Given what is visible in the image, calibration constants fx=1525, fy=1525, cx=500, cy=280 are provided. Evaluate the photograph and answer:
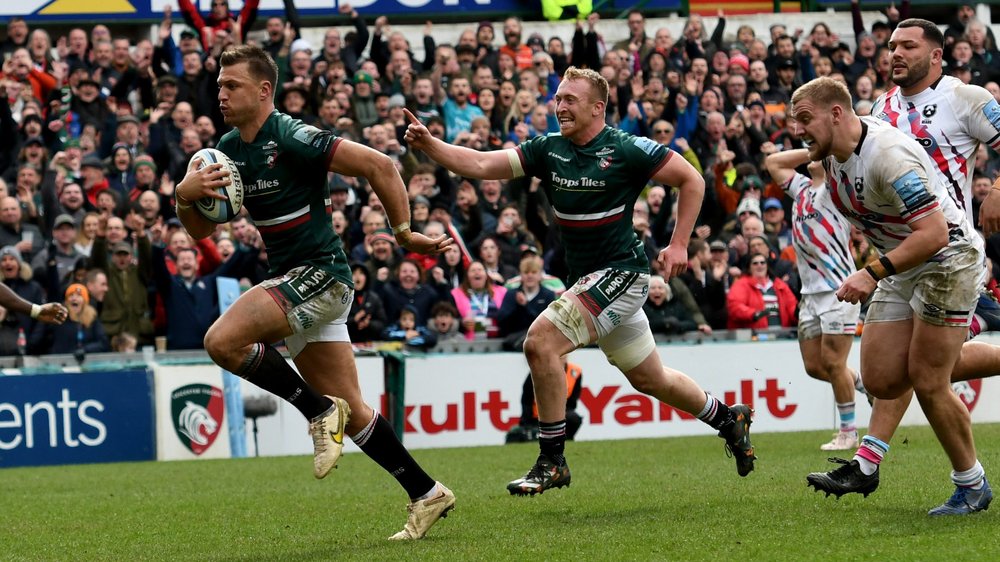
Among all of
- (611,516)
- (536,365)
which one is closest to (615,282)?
(536,365)

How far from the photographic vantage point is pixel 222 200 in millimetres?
7727

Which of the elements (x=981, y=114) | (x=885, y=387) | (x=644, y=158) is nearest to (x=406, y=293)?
(x=644, y=158)

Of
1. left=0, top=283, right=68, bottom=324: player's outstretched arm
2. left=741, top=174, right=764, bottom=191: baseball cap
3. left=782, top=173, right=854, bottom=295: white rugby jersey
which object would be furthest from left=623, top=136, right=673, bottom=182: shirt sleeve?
left=741, top=174, right=764, bottom=191: baseball cap

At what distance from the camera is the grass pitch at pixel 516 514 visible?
719 centimetres

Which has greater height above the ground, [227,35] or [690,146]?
[227,35]

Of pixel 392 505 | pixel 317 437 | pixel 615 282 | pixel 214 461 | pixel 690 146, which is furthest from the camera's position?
pixel 690 146

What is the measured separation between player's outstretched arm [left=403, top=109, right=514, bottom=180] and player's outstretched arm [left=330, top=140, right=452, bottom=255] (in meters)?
0.90

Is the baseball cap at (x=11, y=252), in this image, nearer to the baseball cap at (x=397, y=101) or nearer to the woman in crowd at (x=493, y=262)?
the woman in crowd at (x=493, y=262)

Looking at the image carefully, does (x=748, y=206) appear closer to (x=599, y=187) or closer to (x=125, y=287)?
(x=125, y=287)

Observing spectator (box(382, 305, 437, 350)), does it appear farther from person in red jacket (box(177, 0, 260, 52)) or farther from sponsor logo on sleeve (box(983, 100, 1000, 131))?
sponsor logo on sleeve (box(983, 100, 1000, 131))

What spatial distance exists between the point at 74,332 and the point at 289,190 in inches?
323

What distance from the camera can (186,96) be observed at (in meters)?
18.8

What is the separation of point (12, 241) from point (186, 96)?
141 inches

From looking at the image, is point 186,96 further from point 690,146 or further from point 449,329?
point 690,146
